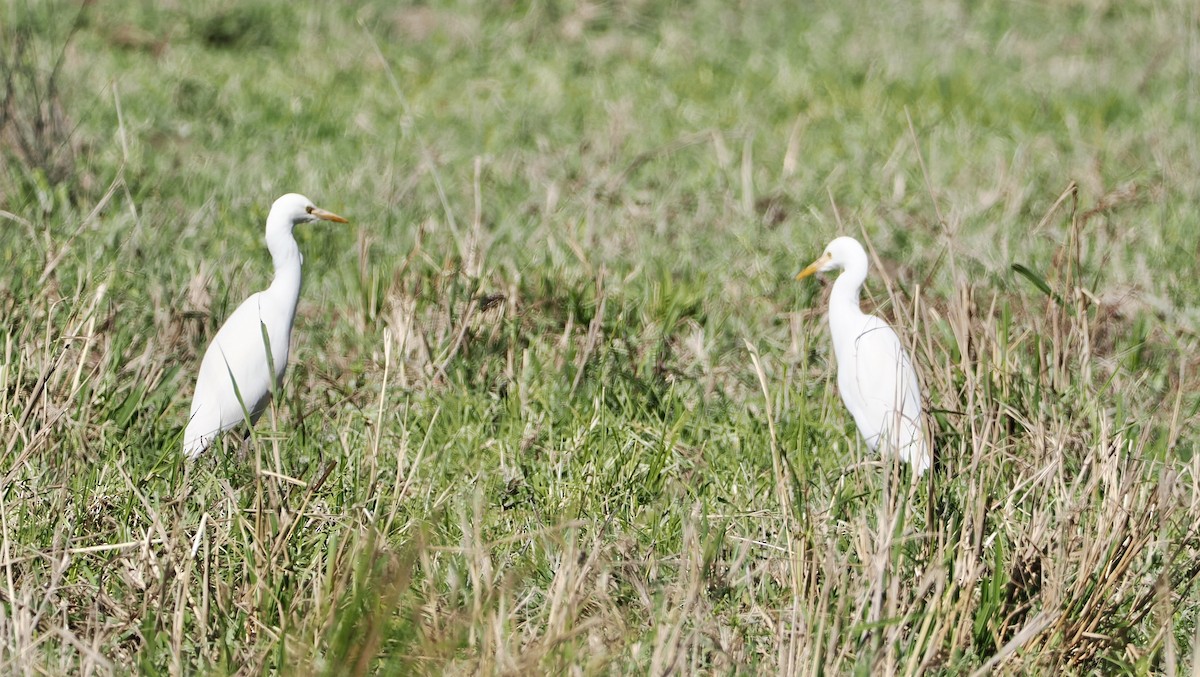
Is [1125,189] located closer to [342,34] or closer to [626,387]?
[626,387]

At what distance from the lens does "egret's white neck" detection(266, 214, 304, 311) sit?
10.7 feet

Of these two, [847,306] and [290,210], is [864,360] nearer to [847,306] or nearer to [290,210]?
[847,306]

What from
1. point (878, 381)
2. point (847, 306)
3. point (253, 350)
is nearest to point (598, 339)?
point (847, 306)

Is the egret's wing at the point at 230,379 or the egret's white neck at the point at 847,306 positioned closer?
the egret's wing at the point at 230,379

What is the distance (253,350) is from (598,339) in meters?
0.94

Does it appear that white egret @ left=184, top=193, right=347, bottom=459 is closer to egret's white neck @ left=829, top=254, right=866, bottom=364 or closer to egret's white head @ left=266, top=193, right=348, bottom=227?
egret's white head @ left=266, top=193, right=348, bottom=227

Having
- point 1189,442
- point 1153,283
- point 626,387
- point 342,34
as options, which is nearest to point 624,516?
point 626,387

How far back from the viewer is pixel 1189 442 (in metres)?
3.50

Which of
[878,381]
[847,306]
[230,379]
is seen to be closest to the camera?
[230,379]

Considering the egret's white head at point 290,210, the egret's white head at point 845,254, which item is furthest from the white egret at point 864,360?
the egret's white head at point 290,210

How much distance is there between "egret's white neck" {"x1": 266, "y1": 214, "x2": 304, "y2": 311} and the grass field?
11.1 inches

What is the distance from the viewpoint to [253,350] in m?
3.16

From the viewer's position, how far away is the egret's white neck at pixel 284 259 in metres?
3.25

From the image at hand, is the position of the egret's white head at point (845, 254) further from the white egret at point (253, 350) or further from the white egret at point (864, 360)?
the white egret at point (253, 350)
